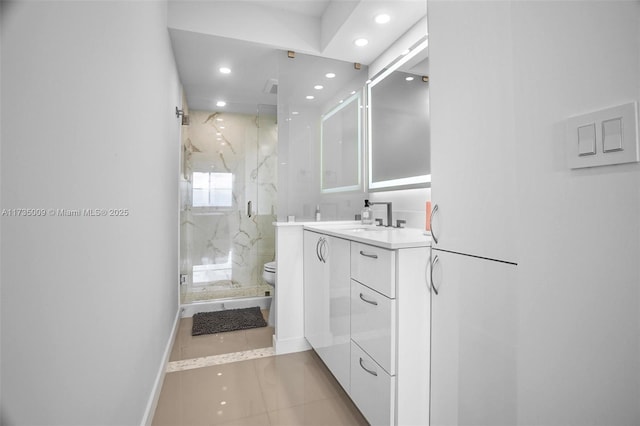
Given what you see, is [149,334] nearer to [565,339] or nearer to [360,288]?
[360,288]

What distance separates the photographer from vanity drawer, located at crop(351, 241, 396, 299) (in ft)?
4.28

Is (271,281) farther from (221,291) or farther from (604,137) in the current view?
(604,137)

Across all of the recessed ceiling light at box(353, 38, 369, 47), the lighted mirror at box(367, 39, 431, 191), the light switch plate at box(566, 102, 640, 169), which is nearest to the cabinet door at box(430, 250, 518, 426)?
the light switch plate at box(566, 102, 640, 169)

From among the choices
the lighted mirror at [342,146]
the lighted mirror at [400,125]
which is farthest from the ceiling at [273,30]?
the lighted mirror at [342,146]

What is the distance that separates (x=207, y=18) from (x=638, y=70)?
8.08ft

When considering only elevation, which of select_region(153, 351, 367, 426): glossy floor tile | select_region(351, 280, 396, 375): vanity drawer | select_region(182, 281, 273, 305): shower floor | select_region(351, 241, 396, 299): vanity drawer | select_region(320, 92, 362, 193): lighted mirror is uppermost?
→ select_region(320, 92, 362, 193): lighted mirror

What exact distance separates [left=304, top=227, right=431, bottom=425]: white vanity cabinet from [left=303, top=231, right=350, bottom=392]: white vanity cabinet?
0.01m

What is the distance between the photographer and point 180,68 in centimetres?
282

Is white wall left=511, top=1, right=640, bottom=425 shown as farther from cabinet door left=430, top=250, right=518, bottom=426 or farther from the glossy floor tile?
the glossy floor tile

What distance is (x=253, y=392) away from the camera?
73.9 inches

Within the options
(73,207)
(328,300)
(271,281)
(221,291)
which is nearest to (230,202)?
(221,291)

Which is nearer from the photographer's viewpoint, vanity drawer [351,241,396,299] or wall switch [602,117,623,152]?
wall switch [602,117,623,152]

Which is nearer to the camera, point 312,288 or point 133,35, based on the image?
point 133,35

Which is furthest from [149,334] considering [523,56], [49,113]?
[523,56]
